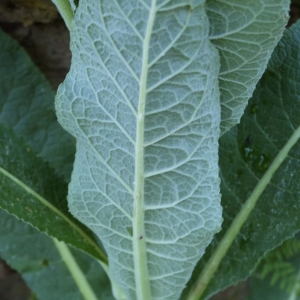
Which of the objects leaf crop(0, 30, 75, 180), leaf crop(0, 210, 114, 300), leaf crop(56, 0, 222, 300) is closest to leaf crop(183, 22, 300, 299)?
leaf crop(56, 0, 222, 300)

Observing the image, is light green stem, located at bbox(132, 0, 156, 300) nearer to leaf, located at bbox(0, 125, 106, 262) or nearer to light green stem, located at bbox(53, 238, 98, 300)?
leaf, located at bbox(0, 125, 106, 262)

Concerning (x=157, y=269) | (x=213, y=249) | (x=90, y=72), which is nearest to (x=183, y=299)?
(x=213, y=249)

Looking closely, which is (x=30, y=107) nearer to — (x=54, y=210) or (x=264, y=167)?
(x=54, y=210)

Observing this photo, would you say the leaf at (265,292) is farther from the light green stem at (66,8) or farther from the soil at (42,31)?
the light green stem at (66,8)

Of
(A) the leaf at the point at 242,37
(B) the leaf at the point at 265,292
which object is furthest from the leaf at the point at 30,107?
(B) the leaf at the point at 265,292

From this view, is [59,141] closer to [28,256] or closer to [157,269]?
[28,256]
